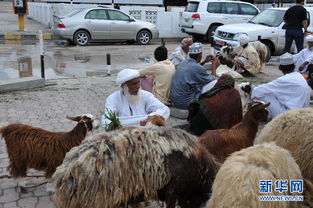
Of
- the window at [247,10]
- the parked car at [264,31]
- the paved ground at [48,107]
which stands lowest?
the paved ground at [48,107]

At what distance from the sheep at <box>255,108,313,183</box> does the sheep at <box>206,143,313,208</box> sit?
87 centimetres

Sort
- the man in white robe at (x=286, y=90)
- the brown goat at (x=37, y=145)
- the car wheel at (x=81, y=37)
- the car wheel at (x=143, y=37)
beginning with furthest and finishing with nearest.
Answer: the car wheel at (x=143, y=37)
the car wheel at (x=81, y=37)
the man in white robe at (x=286, y=90)
the brown goat at (x=37, y=145)

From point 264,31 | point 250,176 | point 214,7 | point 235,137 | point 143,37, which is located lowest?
point 235,137

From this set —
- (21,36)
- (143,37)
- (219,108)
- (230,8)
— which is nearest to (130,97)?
(219,108)

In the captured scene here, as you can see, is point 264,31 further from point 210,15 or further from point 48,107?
point 48,107

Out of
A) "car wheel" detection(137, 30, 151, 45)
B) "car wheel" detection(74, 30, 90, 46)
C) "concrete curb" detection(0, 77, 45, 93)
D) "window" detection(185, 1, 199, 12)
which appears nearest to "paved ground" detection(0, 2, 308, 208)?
"concrete curb" detection(0, 77, 45, 93)

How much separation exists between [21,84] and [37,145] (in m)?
5.22

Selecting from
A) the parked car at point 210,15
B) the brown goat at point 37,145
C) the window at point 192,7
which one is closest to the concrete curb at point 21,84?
the brown goat at point 37,145

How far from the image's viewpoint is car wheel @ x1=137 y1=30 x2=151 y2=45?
1849 cm

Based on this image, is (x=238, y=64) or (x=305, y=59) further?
(x=238, y=64)

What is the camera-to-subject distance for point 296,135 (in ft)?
11.9

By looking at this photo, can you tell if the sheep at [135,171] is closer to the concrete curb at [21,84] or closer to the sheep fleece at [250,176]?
the sheep fleece at [250,176]

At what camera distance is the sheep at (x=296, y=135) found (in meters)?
3.52

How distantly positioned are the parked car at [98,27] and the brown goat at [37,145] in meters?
13.2
